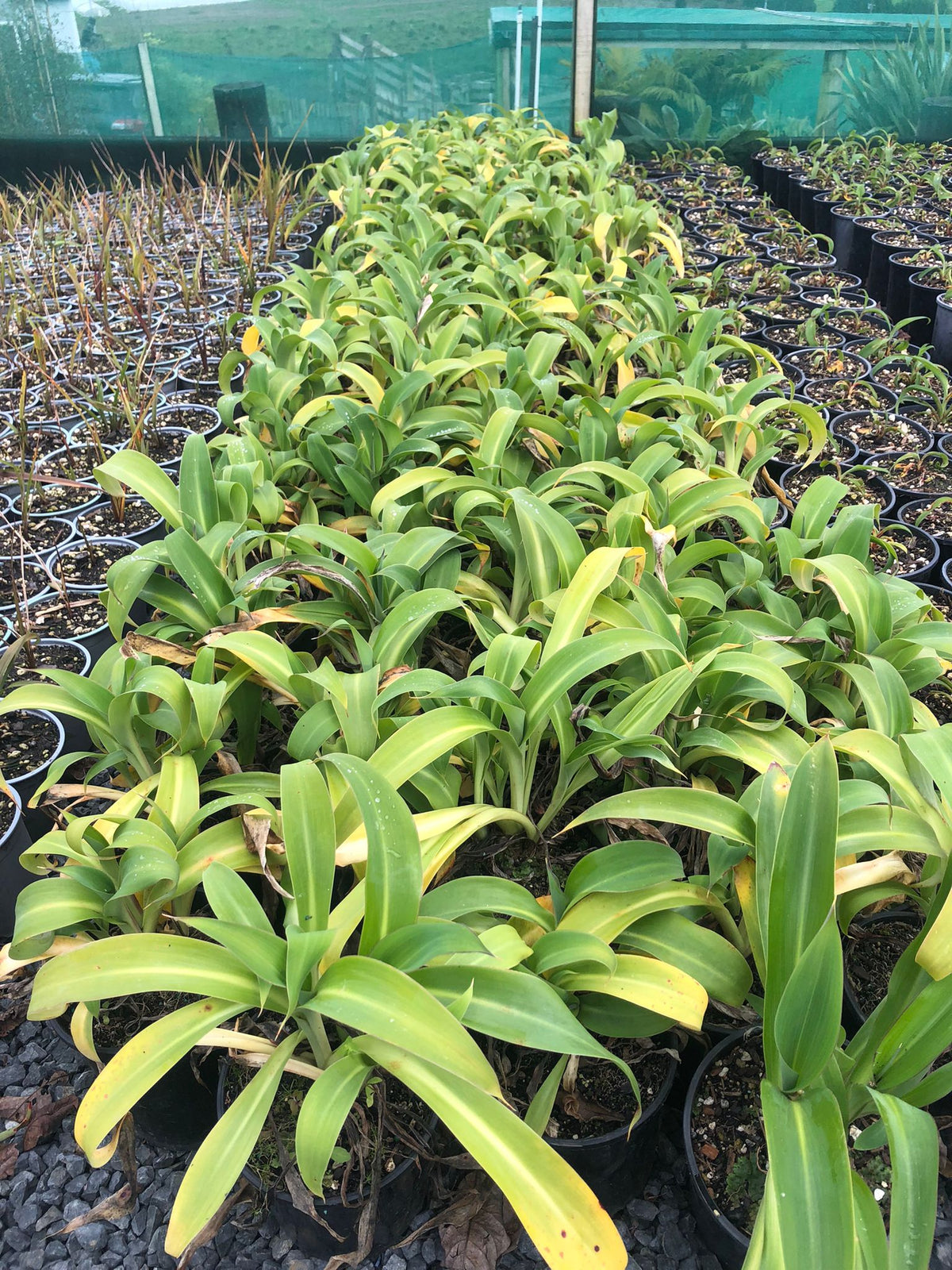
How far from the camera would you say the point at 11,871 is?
1.53m

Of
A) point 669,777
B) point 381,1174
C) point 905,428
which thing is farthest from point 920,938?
point 905,428

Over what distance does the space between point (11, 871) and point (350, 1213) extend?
33.0 inches

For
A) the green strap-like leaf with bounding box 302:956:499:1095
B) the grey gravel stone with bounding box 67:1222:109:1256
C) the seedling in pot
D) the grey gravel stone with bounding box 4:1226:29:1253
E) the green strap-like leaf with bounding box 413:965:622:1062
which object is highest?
the green strap-like leaf with bounding box 302:956:499:1095

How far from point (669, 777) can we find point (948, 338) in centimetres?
274

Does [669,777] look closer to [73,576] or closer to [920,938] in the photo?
[920,938]

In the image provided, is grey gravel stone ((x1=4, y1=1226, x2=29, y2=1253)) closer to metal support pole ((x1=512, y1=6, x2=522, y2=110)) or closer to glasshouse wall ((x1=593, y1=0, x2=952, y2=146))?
metal support pole ((x1=512, y1=6, x2=522, y2=110))

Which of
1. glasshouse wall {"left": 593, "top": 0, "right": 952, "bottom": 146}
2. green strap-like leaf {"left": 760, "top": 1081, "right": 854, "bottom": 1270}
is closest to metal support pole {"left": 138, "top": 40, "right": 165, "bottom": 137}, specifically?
glasshouse wall {"left": 593, "top": 0, "right": 952, "bottom": 146}

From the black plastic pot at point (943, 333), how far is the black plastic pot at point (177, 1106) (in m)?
3.26

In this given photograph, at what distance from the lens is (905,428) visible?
264 centimetres

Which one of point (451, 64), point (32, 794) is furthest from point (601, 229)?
point (451, 64)

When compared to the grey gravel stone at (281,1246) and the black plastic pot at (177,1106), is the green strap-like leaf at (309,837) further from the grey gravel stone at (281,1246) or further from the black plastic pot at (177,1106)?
the grey gravel stone at (281,1246)

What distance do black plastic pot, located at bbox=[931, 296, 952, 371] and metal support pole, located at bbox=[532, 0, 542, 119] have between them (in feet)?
9.65

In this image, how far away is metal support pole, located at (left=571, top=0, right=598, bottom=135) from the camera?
17.2ft

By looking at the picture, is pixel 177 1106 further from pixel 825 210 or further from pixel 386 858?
pixel 825 210
